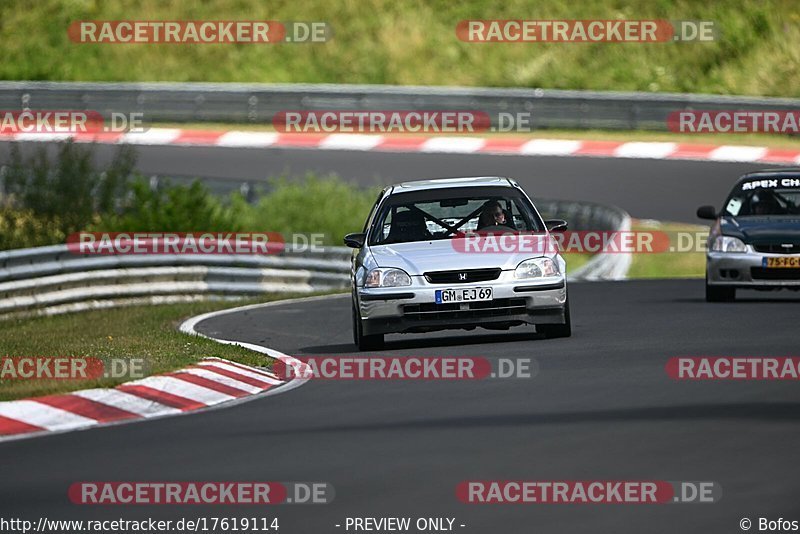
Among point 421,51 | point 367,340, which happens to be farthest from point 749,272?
point 421,51

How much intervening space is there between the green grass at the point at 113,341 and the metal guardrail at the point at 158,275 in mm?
289

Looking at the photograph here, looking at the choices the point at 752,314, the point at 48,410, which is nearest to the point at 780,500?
the point at 48,410

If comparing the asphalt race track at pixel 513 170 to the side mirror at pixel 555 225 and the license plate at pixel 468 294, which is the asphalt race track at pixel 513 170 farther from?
the license plate at pixel 468 294

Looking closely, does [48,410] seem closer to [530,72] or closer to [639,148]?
[639,148]

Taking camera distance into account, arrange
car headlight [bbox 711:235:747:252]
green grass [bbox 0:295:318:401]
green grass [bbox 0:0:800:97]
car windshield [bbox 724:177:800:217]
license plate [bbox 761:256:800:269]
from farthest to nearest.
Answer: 1. green grass [bbox 0:0:800:97]
2. car windshield [bbox 724:177:800:217]
3. car headlight [bbox 711:235:747:252]
4. license plate [bbox 761:256:800:269]
5. green grass [bbox 0:295:318:401]

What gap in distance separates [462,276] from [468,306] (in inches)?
10.2

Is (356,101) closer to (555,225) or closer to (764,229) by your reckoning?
(764,229)

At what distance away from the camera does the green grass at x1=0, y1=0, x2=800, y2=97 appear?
44469 millimetres

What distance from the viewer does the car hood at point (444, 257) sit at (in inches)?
586

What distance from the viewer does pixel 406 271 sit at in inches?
588

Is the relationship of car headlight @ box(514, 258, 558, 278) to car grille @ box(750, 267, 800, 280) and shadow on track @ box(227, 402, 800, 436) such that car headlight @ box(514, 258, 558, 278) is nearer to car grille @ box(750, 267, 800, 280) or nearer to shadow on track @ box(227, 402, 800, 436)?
shadow on track @ box(227, 402, 800, 436)


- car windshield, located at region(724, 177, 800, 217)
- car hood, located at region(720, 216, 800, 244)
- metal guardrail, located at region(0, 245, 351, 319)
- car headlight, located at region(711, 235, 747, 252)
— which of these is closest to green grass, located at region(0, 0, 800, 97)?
metal guardrail, located at region(0, 245, 351, 319)

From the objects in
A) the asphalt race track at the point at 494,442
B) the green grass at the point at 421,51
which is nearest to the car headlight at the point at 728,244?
the asphalt race track at the point at 494,442

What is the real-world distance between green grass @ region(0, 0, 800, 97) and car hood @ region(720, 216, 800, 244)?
23.2 meters
